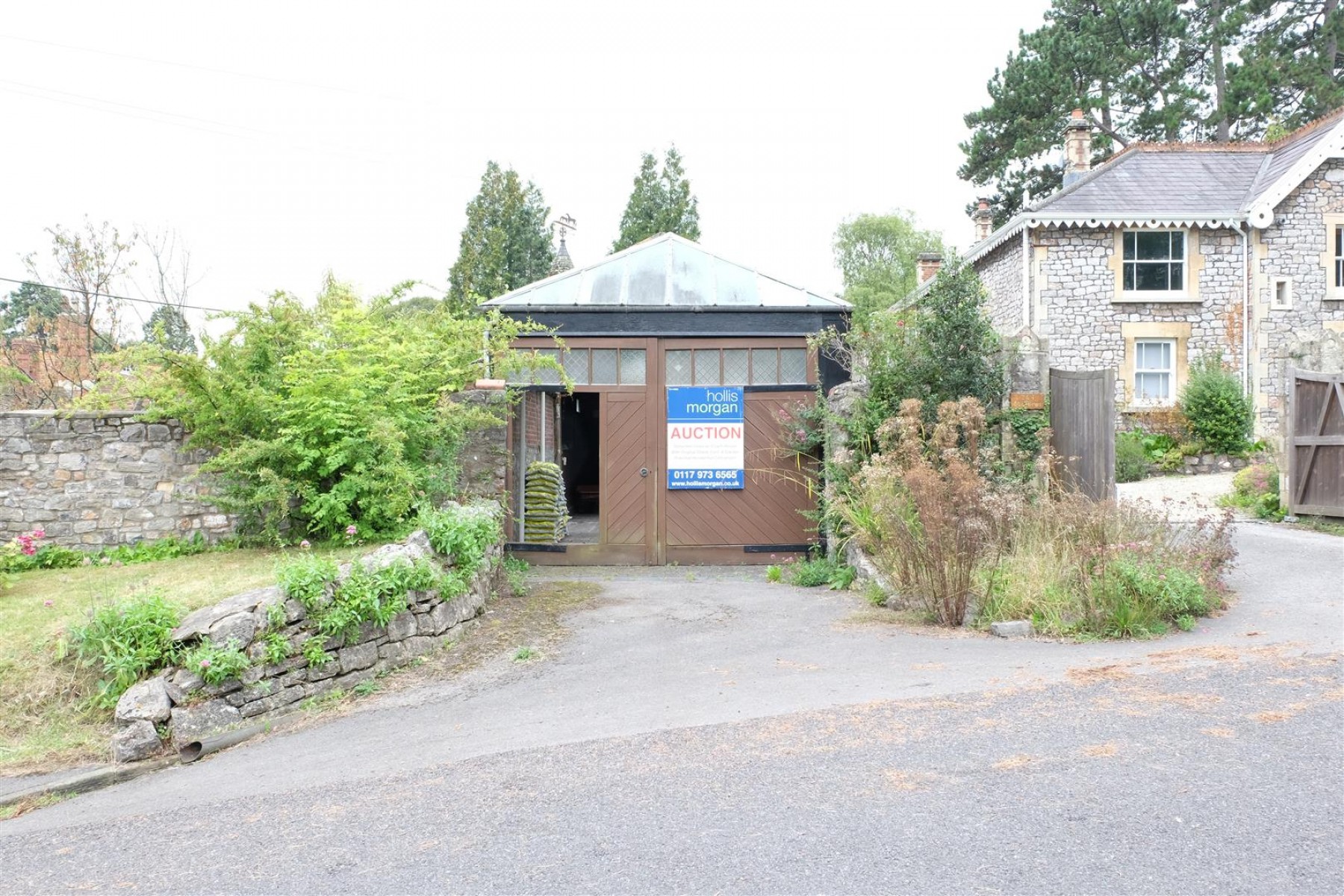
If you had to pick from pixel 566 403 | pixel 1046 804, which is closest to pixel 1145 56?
pixel 566 403

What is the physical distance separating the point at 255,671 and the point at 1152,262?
20406 millimetres

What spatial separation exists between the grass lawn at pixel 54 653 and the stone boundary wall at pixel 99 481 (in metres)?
1.28

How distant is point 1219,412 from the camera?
19.0 m

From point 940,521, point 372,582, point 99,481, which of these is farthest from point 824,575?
point 99,481

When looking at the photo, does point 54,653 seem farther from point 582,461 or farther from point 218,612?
point 582,461

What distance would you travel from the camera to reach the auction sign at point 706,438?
12477mm

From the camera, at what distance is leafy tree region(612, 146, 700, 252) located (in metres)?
31.3

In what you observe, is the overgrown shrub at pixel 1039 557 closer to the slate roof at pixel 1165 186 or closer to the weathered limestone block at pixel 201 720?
the weathered limestone block at pixel 201 720

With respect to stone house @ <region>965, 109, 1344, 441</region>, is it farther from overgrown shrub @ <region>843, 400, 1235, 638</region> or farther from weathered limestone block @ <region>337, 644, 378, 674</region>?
weathered limestone block @ <region>337, 644, 378, 674</region>

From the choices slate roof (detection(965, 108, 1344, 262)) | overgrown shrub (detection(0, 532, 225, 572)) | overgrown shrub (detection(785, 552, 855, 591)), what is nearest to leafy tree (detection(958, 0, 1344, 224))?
slate roof (detection(965, 108, 1344, 262))

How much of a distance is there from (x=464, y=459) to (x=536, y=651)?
4.17 m

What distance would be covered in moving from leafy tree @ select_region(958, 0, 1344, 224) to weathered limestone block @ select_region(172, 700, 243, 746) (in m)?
30.0

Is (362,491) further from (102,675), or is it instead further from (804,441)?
(804,441)

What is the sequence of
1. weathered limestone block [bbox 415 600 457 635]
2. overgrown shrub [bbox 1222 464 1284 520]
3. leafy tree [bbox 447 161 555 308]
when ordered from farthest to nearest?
leafy tree [bbox 447 161 555 308] < overgrown shrub [bbox 1222 464 1284 520] < weathered limestone block [bbox 415 600 457 635]
